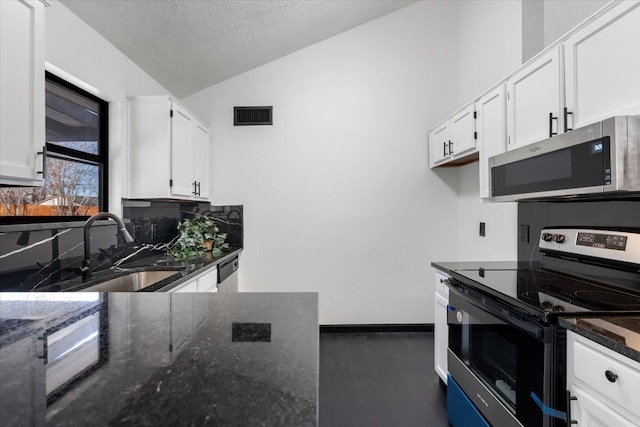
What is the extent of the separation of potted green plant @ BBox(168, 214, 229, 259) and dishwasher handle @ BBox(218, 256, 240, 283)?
123mm

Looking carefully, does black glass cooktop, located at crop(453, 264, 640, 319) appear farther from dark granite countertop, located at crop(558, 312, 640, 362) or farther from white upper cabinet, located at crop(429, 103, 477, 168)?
white upper cabinet, located at crop(429, 103, 477, 168)

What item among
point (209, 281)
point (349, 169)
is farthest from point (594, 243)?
point (209, 281)

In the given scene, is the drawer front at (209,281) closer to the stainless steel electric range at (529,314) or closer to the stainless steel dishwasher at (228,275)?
the stainless steel dishwasher at (228,275)

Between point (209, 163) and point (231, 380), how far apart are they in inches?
126

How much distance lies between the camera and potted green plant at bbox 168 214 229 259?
2.90 meters

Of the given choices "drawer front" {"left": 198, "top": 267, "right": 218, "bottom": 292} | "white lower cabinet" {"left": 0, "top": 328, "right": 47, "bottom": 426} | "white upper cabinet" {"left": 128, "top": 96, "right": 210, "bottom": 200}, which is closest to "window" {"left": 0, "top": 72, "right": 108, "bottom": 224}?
"white upper cabinet" {"left": 128, "top": 96, "right": 210, "bottom": 200}

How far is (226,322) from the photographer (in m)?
0.66

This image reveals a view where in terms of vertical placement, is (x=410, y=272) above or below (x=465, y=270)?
below

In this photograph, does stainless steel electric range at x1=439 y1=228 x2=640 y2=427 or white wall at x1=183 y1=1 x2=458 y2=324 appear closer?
stainless steel electric range at x1=439 y1=228 x2=640 y2=427

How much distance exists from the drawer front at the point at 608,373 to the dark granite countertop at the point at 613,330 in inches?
1.1

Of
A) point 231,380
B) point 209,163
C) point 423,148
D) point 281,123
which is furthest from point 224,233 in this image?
point 231,380

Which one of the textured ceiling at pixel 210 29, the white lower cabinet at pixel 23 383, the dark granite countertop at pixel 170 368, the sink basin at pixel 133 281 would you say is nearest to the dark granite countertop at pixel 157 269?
the sink basin at pixel 133 281

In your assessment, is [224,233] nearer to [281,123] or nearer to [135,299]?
[281,123]

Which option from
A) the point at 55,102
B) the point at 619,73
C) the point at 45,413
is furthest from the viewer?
the point at 55,102
